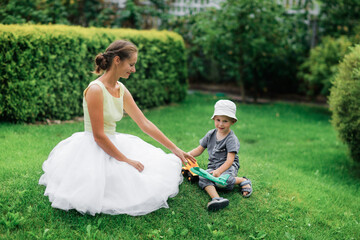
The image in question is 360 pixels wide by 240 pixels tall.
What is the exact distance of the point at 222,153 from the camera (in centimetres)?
406

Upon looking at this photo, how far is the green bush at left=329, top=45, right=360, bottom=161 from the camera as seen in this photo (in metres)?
5.49

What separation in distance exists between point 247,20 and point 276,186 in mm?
6128

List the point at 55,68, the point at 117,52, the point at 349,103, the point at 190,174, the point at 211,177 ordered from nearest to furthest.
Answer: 1. the point at 117,52
2. the point at 211,177
3. the point at 190,174
4. the point at 349,103
5. the point at 55,68

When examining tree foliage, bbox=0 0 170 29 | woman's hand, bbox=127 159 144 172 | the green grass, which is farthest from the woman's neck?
tree foliage, bbox=0 0 170 29

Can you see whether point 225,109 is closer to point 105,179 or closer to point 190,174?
point 190,174

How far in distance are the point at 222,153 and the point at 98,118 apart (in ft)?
4.73

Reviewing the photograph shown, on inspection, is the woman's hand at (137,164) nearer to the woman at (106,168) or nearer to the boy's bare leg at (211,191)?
the woman at (106,168)

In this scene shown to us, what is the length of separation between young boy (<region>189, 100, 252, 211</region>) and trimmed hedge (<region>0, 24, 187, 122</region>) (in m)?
3.23

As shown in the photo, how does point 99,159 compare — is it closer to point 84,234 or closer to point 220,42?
point 84,234

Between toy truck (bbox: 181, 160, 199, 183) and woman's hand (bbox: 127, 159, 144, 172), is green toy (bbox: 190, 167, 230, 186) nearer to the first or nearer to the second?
toy truck (bbox: 181, 160, 199, 183)

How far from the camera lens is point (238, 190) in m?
4.21

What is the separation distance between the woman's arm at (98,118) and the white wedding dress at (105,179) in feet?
0.24

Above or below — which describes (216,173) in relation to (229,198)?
above

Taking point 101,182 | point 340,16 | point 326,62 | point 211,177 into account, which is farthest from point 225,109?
point 340,16
